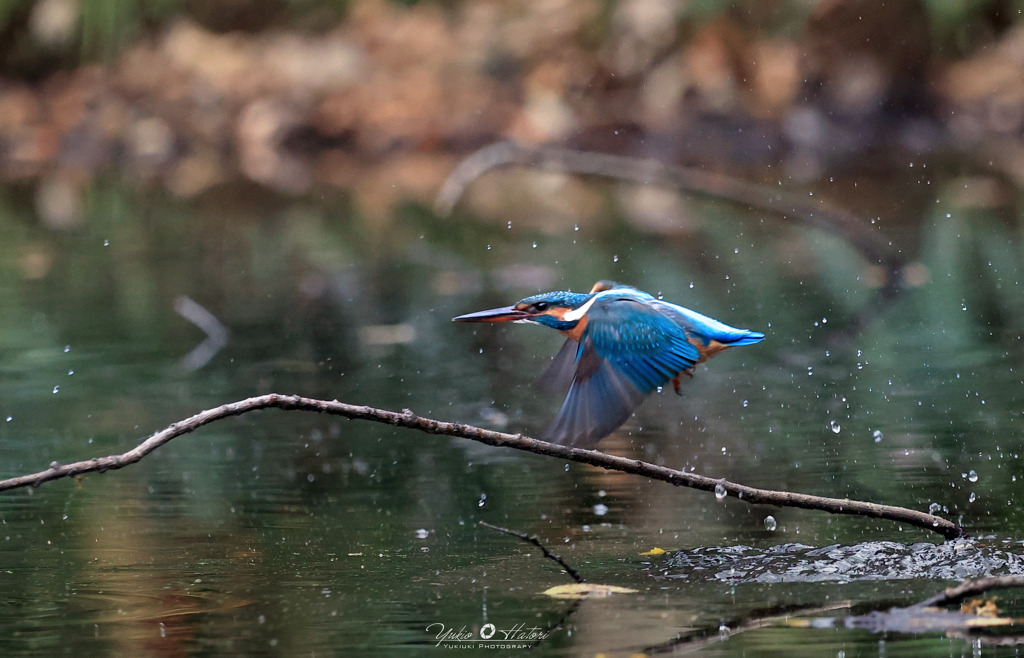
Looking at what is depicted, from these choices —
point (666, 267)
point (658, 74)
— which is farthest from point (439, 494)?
point (658, 74)

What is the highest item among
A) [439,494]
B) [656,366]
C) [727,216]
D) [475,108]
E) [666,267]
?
[475,108]

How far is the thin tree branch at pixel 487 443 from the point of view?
9.00ft

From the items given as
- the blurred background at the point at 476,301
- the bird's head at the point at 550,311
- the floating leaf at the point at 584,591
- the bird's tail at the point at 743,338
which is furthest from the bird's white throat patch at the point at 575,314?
the floating leaf at the point at 584,591

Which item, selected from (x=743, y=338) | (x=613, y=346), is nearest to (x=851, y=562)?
(x=743, y=338)

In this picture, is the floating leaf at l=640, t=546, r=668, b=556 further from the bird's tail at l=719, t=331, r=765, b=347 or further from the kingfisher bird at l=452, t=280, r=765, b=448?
the bird's tail at l=719, t=331, r=765, b=347

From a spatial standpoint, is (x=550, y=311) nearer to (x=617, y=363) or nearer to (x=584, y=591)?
(x=617, y=363)

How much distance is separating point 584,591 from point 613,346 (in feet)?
2.01

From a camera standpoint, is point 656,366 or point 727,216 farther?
point 727,216

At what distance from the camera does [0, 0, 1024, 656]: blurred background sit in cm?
326

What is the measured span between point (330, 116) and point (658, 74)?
12.0 ft

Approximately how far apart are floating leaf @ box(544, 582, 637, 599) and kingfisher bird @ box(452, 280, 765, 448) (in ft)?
1.03

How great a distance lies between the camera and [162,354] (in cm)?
638

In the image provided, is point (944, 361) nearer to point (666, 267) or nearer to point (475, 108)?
point (666, 267)

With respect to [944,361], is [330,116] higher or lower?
higher
